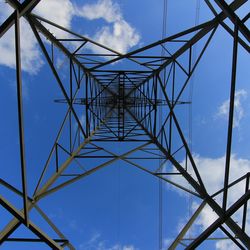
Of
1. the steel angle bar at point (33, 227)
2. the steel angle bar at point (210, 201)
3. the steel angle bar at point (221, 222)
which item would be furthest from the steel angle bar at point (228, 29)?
the steel angle bar at point (33, 227)

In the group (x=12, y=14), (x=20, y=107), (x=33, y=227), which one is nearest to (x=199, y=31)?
(x=12, y=14)

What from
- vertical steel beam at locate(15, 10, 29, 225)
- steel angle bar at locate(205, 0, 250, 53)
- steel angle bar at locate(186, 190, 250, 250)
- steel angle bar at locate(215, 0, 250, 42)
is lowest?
steel angle bar at locate(186, 190, 250, 250)

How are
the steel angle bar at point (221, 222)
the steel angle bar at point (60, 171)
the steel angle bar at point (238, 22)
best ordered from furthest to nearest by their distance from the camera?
the steel angle bar at point (60, 171), the steel angle bar at point (238, 22), the steel angle bar at point (221, 222)

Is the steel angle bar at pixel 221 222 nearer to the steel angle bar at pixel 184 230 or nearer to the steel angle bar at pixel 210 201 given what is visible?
the steel angle bar at pixel 210 201

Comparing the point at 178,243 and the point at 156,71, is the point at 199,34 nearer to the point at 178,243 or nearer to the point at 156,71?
the point at 156,71

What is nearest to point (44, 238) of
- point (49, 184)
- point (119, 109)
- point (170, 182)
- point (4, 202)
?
point (4, 202)

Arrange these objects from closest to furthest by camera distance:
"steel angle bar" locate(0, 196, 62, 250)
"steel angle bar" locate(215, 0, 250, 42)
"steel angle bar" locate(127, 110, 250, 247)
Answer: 1. "steel angle bar" locate(0, 196, 62, 250)
2. "steel angle bar" locate(215, 0, 250, 42)
3. "steel angle bar" locate(127, 110, 250, 247)

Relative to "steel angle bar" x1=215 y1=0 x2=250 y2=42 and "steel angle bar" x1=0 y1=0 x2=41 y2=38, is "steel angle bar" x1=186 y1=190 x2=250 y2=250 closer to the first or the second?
"steel angle bar" x1=215 y1=0 x2=250 y2=42

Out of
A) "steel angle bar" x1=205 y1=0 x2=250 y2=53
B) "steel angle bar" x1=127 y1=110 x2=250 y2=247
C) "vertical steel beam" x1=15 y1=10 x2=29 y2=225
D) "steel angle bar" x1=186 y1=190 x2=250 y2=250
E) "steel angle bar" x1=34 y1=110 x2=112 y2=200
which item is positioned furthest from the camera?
"steel angle bar" x1=34 y1=110 x2=112 y2=200

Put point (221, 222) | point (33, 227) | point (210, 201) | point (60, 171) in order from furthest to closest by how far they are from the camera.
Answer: point (60, 171) < point (210, 201) < point (221, 222) < point (33, 227)

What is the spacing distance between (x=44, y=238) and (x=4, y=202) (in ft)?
2.87

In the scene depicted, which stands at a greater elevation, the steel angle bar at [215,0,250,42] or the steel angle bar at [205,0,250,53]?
the steel angle bar at [205,0,250,53]

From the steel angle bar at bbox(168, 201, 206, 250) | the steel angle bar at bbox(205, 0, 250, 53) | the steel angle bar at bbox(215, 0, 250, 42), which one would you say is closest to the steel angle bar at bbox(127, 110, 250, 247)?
the steel angle bar at bbox(168, 201, 206, 250)

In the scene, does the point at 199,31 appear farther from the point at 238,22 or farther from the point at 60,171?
the point at 60,171
